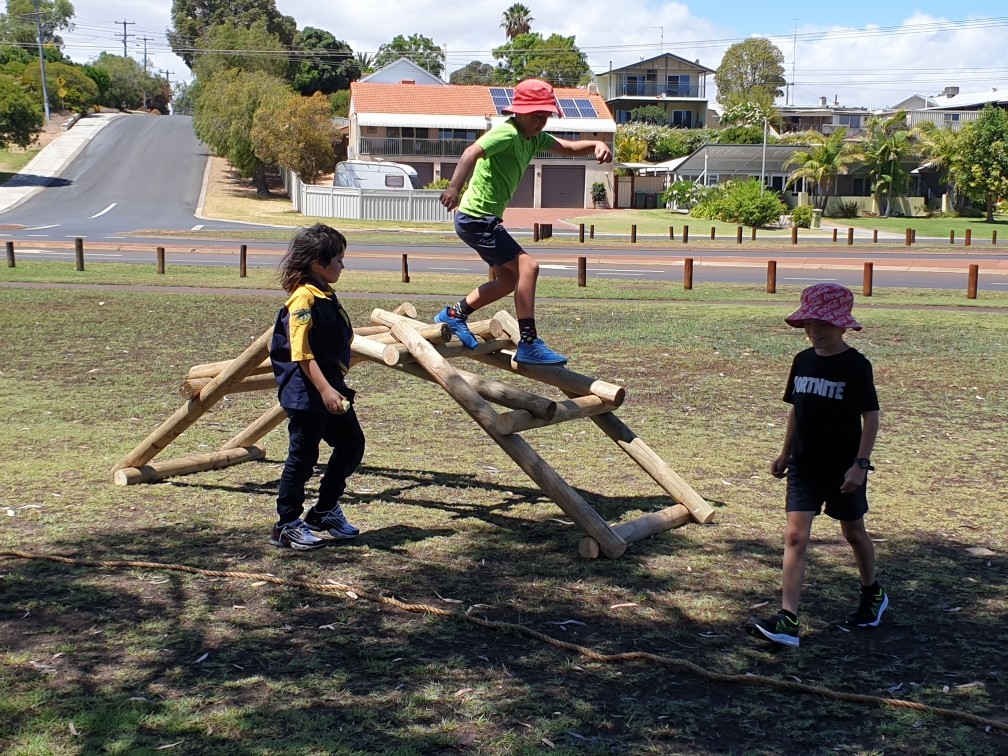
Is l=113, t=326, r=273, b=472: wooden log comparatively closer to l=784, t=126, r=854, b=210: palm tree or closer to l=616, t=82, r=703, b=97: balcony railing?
l=784, t=126, r=854, b=210: palm tree

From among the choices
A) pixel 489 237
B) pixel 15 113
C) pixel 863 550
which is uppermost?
pixel 15 113

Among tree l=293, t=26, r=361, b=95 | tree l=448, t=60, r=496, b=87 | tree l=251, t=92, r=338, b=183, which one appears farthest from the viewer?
tree l=448, t=60, r=496, b=87

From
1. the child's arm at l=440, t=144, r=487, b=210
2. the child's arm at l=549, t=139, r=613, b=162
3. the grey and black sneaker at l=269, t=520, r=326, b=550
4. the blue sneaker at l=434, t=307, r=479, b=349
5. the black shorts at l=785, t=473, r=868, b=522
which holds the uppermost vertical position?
the child's arm at l=549, t=139, r=613, b=162

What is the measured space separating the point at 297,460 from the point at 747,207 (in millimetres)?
41993

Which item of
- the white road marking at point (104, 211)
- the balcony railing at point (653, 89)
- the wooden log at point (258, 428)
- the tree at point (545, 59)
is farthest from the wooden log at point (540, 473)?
the tree at point (545, 59)

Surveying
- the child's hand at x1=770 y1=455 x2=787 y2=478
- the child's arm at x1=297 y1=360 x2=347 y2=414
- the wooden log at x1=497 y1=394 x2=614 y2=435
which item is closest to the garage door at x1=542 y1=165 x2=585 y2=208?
the wooden log at x1=497 y1=394 x2=614 y2=435

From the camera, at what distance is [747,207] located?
45312 millimetres

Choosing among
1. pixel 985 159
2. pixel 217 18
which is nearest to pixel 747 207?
pixel 985 159

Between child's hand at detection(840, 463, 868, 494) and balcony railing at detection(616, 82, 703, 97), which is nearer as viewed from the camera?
child's hand at detection(840, 463, 868, 494)

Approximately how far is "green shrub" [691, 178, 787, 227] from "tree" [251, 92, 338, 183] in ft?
66.3

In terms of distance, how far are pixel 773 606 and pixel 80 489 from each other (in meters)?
4.45

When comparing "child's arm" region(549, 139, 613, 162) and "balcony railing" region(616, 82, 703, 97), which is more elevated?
"balcony railing" region(616, 82, 703, 97)

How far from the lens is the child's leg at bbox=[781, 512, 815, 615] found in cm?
455

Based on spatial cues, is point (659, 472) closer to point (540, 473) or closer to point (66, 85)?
point (540, 473)
